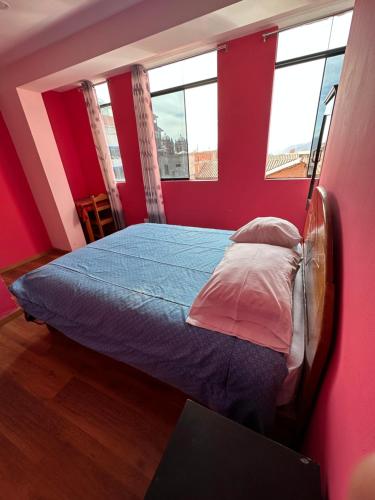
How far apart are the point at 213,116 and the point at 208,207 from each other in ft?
3.68

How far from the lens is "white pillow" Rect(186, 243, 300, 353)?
3.08 ft

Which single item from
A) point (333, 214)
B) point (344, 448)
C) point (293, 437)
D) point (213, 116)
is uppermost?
point (213, 116)

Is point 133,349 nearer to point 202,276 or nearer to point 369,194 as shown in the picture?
point 202,276

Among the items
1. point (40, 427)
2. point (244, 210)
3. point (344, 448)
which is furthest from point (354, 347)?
point (244, 210)

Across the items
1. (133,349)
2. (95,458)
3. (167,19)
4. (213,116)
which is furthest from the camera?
(213,116)

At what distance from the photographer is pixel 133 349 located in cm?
118

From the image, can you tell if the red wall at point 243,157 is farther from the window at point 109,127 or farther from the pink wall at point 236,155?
the window at point 109,127

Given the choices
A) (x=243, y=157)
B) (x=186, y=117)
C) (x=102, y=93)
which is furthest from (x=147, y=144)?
(x=243, y=157)

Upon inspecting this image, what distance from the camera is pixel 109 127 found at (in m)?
3.29

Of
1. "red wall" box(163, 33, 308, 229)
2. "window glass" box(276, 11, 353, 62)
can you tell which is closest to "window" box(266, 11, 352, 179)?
"window glass" box(276, 11, 353, 62)

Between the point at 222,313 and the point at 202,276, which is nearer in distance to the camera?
the point at 222,313

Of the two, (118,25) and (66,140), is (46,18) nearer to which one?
(118,25)

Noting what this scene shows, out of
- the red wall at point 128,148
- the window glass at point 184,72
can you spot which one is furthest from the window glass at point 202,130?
the red wall at point 128,148

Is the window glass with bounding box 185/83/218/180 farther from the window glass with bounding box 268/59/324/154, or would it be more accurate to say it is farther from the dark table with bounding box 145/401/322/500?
the dark table with bounding box 145/401/322/500
